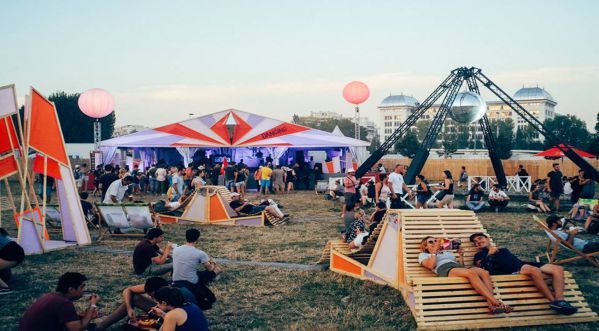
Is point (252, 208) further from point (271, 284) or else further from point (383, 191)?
point (271, 284)

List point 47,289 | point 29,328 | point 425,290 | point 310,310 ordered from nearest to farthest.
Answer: point 29,328 < point 425,290 < point 310,310 < point 47,289

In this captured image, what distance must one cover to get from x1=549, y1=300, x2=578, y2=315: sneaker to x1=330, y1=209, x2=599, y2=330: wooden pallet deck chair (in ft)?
0.35

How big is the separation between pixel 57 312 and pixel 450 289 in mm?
3925

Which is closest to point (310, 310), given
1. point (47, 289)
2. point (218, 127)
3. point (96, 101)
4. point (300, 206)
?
point (47, 289)

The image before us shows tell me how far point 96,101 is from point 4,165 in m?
14.3

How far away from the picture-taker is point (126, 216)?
12.0m

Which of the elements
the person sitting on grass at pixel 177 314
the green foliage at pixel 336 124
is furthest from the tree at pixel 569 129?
the person sitting on grass at pixel 177 314

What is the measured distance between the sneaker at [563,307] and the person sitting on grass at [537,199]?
12.0m

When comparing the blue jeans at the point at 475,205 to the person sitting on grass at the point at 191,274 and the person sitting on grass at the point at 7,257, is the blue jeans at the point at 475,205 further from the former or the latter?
the person sitting on grass at the point at 7,257

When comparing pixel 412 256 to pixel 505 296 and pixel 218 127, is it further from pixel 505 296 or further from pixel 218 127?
pixel 218 127

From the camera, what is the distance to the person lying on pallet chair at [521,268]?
6.32 metres

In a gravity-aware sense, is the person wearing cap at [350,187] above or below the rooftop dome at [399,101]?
below

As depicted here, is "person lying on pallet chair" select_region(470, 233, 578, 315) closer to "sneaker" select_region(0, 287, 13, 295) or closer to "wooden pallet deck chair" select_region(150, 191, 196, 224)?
"sneaker" select_region(0, 287, 13, 295)

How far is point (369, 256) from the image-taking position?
8.62m
